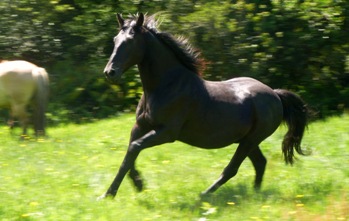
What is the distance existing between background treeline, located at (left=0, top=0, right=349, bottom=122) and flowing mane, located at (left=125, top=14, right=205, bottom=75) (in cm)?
609

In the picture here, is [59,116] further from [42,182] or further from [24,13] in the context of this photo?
[42,182]

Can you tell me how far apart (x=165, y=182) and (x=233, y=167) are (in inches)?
34.5

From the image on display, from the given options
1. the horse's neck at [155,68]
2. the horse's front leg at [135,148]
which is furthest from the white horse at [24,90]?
the horse's front leg at [135,148]

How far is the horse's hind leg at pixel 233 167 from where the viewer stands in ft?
28.7

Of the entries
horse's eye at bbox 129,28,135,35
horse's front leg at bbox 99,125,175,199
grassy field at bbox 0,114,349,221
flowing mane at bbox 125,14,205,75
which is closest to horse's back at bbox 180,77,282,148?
flowing mane at bbox 125,14,205,75

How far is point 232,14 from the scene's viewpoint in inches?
608

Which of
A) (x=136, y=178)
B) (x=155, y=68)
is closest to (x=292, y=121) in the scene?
(x=155, y=68)

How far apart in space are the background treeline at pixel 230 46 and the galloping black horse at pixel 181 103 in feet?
19.2

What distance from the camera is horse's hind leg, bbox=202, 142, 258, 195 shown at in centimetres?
876

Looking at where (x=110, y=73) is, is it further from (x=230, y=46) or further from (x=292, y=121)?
(x=230, y=46)

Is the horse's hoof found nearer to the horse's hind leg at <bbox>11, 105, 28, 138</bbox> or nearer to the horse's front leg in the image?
the horse's front leg

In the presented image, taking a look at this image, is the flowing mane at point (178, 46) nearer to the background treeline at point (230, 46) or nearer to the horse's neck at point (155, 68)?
the horse's neck at point (155, 68)

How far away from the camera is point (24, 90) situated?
1245 centimetres

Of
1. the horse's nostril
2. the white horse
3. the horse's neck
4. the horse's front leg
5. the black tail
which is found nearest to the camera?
the horse's nostril
